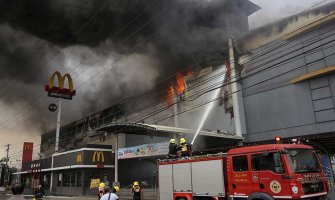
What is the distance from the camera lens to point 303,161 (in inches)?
400

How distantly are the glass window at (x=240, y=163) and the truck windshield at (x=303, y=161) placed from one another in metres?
1.57

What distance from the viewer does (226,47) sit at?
2420 centimetres

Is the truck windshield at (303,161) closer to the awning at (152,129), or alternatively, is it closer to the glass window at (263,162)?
the glass window at (263,162)

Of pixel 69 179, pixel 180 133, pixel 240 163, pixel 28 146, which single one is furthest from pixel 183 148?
pixel 28 146

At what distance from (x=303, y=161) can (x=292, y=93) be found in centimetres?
1976

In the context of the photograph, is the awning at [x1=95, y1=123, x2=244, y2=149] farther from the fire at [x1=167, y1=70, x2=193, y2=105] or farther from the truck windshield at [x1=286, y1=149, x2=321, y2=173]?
the truck windshield at [x1=286, y1=149, x2=321, y2=173]

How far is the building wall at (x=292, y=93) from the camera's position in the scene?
84.7ft

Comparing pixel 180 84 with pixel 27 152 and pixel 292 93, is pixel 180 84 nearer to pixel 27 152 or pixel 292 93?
pixel 292 93

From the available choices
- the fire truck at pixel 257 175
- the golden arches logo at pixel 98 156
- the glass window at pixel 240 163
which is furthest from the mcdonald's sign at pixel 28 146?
the glass window at pixel 240 163

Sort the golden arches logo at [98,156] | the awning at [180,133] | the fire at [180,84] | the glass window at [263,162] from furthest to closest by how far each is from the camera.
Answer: the golden arches logo at [98,156], the fire at [180,84], the awning at [180,133], the glass window at [263,162]

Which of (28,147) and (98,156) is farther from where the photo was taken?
(28,147)

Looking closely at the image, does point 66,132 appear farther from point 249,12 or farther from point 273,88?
point 249,12

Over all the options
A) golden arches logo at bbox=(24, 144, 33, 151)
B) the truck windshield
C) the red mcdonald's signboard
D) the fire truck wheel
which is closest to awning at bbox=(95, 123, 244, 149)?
the fire truck wheel

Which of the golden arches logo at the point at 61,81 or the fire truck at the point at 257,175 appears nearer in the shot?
the fire truck at the point at 257,175
